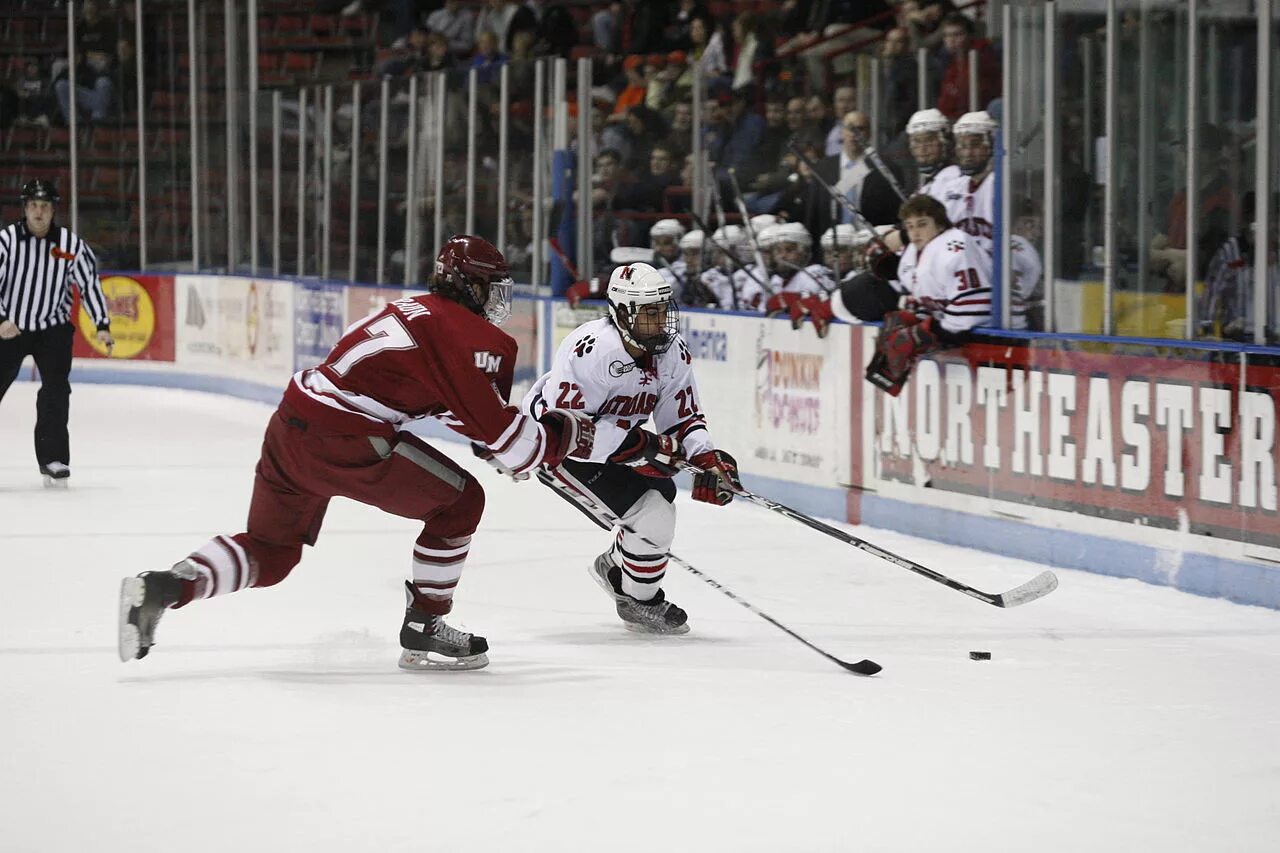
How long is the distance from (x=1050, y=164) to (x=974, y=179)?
3.15 ft

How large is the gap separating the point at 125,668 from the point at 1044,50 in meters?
3.83

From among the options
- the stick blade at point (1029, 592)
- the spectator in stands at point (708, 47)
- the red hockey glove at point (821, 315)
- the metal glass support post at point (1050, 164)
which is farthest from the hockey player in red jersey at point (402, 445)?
the spectator in stands at point (708, 47)

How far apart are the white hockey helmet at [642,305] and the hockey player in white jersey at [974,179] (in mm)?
2621

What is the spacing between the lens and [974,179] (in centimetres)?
743

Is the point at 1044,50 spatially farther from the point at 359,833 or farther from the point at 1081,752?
the point at 359,833

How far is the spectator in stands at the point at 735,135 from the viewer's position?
993cm

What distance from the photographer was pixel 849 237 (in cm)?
889

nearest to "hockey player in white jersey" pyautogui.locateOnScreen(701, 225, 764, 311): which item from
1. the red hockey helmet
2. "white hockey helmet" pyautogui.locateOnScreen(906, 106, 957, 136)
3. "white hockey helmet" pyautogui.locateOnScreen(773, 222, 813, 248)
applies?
"white hockey helmet" pyautogui.locateOnScreen(773, 222, 813, 248)

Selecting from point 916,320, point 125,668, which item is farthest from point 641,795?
point 916,320

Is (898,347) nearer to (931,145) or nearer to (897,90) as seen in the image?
(931,145)

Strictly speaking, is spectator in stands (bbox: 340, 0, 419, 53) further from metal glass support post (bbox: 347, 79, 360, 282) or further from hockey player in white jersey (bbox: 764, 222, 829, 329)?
hockey player in white jersey (bbox: 764, 222, 829, 329)

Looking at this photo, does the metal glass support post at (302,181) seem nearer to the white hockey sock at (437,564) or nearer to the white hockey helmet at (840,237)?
the white hockey helmet at (840,237)

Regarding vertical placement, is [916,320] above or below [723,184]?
below

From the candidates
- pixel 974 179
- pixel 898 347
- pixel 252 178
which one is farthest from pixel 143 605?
pixel 252 178
